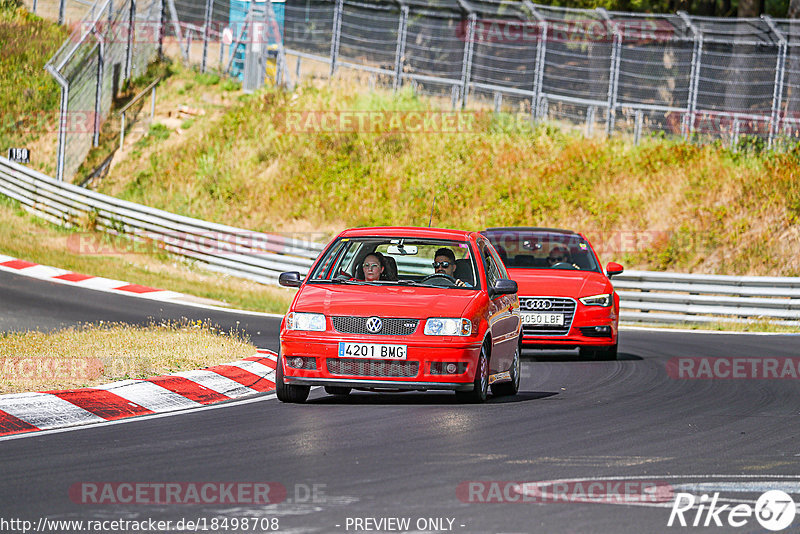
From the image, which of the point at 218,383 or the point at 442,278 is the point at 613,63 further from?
the point at 218,383

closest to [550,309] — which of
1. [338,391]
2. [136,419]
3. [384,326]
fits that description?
[338,391]

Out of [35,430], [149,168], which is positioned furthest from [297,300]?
[149,168]

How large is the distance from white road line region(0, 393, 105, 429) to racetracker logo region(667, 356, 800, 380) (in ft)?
22.7

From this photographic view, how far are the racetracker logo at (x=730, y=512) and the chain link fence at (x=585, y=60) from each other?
73.0 feet

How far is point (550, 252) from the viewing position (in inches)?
675

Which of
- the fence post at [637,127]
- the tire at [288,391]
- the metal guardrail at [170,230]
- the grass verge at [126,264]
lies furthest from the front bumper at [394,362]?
the fence post at [637,127]

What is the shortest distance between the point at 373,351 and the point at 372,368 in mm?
136

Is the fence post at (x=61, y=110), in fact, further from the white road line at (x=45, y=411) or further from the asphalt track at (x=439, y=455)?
the white road line at (x=45, y=411)

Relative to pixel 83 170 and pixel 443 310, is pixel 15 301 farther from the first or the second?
pixel 83 170

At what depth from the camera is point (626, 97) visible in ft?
105

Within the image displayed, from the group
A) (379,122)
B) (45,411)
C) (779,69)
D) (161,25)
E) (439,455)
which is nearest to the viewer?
(439,455)

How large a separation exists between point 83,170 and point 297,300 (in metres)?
25.7

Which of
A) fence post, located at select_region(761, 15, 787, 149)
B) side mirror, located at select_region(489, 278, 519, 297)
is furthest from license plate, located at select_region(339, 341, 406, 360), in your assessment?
fence post, located at select_region(761, 15, 787, 149)

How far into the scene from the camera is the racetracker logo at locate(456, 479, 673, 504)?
662cm
